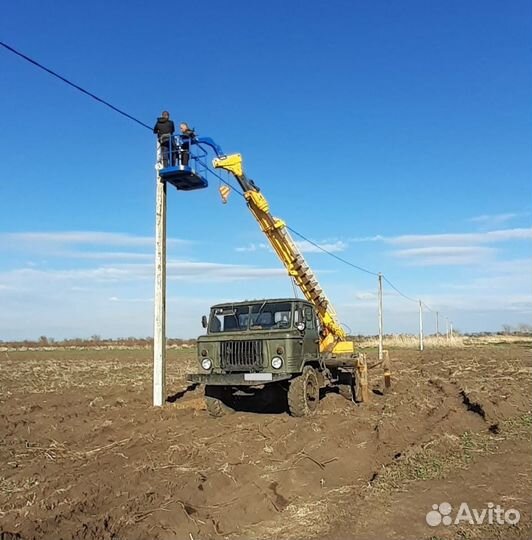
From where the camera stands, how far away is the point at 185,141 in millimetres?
13602

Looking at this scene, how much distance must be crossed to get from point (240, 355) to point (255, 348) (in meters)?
0.37

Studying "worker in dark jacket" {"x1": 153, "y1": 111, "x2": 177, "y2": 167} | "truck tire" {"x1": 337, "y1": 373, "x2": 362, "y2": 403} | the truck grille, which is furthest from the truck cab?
"worker in dark jacket" {"x1": 153, "y1": 111, "x2": 177, "y2": 167}

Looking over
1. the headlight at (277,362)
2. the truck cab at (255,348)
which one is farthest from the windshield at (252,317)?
the headlight at (277,362)

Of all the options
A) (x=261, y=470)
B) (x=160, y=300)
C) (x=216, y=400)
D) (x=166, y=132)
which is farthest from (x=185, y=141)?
(x=261, y=470)

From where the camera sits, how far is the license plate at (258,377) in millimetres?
11617

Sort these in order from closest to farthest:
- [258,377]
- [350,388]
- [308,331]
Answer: [258,377] < [308,331] < [350,388]

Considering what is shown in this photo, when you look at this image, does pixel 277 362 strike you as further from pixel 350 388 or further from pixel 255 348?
pixel 350 388

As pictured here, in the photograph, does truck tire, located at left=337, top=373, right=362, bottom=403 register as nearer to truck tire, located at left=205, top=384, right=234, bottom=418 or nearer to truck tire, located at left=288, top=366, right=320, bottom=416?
truck tire, located at left=288, top=366, right=320, bottom=416

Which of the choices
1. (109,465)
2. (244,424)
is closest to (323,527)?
(109,465)

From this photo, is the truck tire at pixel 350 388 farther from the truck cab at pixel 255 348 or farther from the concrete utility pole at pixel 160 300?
the concrete utility pole at pixel 160 300

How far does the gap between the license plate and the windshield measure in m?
1.27

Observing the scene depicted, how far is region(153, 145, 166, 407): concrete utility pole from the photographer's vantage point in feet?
43.0

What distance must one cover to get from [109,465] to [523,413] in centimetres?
865

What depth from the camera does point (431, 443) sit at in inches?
347
